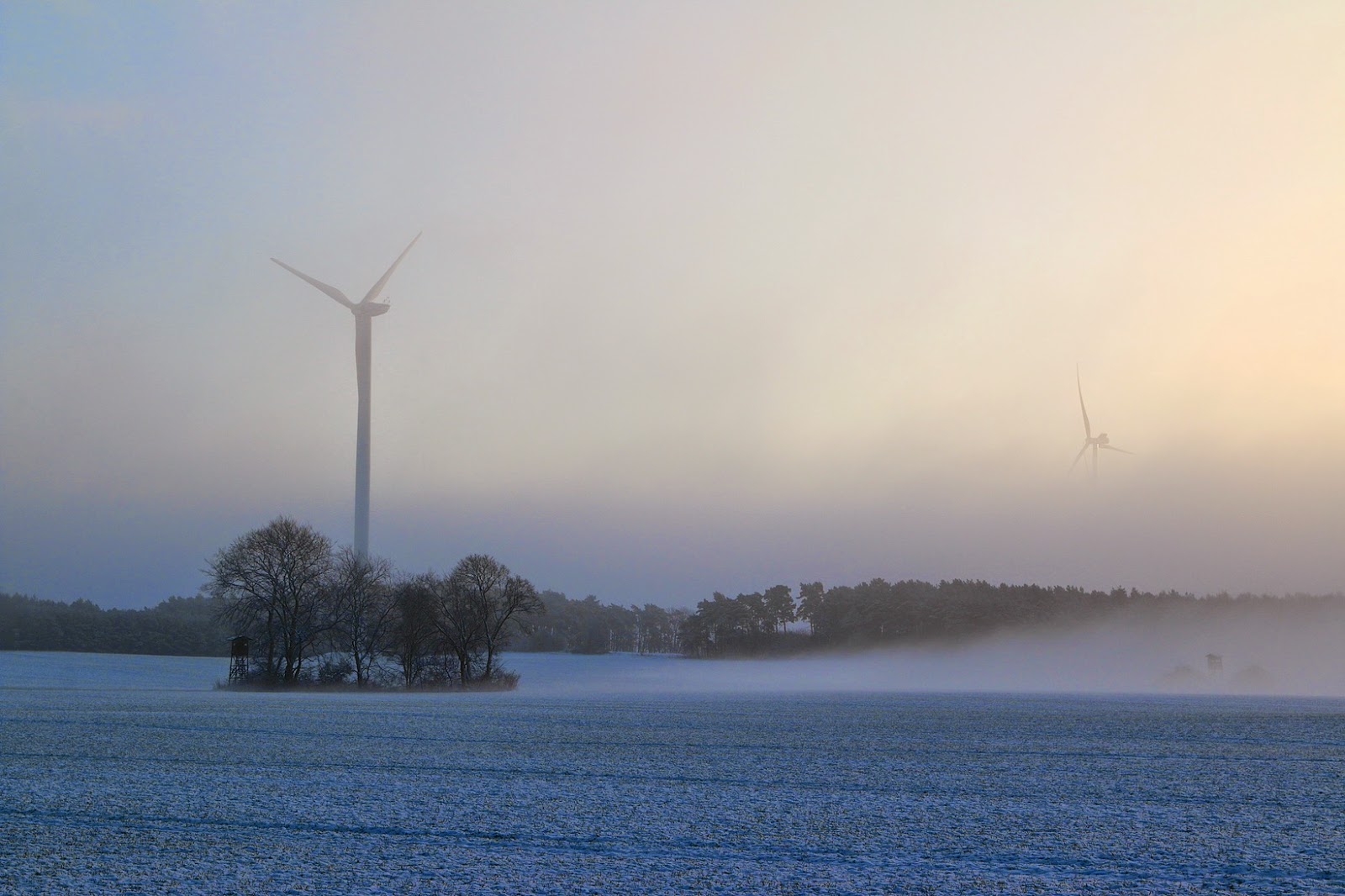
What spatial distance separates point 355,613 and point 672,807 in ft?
175

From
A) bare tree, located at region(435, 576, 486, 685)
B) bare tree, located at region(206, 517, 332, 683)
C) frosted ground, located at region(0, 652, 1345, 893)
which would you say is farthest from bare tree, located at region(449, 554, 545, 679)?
frosted ground, located at region(0, 652, 1345, 893)

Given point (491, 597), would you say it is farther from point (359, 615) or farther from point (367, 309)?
point (367, 309)

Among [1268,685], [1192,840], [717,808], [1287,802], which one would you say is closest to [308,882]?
[717,808]

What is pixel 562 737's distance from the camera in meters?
21.9

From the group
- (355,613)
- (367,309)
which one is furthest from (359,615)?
(367,309)

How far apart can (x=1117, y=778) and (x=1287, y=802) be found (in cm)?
258

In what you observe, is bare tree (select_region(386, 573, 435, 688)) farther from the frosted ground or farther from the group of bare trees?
the frosted ground

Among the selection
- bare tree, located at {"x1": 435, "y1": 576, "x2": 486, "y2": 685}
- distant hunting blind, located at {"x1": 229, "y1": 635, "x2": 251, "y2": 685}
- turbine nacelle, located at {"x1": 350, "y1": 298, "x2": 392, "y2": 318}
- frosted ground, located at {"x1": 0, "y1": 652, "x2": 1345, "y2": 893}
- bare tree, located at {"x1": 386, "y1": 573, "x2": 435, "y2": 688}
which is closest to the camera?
frosted ground, located at {"x1": 0, "y1": 652, "x2": 1345, "y2": 893}

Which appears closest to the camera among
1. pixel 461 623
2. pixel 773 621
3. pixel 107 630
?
pixel 461 623

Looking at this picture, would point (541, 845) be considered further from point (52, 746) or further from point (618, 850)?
point (52, 746)

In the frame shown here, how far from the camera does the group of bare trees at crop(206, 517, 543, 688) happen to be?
60.6 metres

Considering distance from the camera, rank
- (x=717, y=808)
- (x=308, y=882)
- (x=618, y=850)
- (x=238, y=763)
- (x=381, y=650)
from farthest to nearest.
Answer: (x=381, y=650) → (x=238, y=763) → (x=717, y=808) → (x=618, y=850) → (x=308, y=882)

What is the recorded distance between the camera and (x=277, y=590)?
6134cm

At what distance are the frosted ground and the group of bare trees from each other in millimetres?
35649
